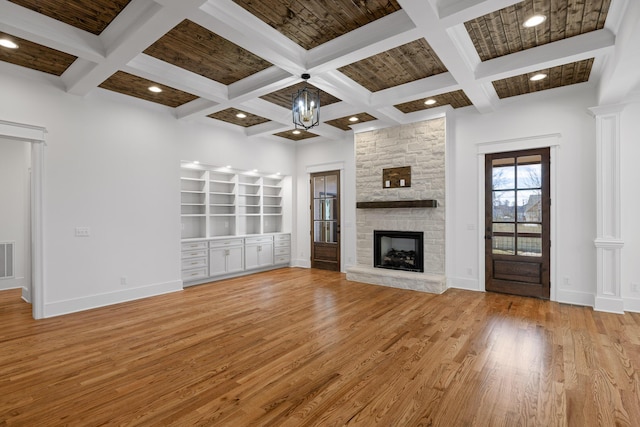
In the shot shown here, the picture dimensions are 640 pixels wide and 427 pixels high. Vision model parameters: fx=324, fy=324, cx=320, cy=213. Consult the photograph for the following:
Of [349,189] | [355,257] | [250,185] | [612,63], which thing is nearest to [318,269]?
[355,257]

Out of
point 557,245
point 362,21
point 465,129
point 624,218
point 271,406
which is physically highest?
point 362,21

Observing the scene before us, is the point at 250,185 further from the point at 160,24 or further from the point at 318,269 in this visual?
the point at 160,24

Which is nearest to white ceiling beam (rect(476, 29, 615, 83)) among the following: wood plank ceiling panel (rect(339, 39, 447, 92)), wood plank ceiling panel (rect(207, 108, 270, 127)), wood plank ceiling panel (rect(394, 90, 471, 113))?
wood plank ceiling panel (rect(339, 39, 447, 92))

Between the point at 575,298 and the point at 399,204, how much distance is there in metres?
2.94

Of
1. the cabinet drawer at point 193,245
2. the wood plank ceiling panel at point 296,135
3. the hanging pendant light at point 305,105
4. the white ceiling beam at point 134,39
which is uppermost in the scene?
the wood plank ceiling panel at point 296,135

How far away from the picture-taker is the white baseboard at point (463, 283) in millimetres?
5578

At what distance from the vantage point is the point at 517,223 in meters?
5.22

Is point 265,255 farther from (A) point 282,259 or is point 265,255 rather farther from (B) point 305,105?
(B) point 305,105

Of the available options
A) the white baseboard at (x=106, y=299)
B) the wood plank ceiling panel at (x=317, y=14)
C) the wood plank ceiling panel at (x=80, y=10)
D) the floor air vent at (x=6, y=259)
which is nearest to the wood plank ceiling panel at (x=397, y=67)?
the wood plank ceiling panel at (x=317, y=14)

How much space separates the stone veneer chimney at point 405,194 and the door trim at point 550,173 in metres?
0.60

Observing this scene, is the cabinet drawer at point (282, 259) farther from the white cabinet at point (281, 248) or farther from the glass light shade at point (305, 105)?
the glass light shade at point (305, 105)

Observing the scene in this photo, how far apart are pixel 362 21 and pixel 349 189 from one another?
4333mm

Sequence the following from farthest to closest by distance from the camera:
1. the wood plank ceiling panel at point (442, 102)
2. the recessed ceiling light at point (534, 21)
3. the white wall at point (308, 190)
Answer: the white wall at point (308, 190) → the wood plank ceiling panel at point (442, 102) → the recessed ceiling light at point (534, 21)

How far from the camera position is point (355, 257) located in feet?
22.8
